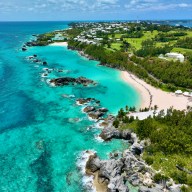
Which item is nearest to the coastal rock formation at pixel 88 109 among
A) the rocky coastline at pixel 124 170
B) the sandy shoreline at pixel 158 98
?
the rocky coastline at pixel 124 170

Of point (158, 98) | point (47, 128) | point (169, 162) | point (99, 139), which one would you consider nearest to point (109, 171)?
point (169, 162)

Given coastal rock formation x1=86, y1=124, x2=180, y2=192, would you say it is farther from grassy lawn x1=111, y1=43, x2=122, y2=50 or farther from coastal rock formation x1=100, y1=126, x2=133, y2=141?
grassy lawn x1=111, y1=43, x2=122, y2=50

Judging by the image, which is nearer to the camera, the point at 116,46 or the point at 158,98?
the point at 158,98

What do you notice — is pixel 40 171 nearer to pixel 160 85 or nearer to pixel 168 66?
pixel 160 85

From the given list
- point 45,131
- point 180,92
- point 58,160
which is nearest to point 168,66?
point 180,92

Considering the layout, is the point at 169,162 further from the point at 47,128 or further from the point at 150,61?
the point at 150,61

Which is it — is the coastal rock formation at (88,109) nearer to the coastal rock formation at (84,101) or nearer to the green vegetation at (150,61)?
the coastal rock formation at (84,101)

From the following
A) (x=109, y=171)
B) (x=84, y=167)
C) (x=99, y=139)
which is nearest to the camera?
(x=109, y=171)

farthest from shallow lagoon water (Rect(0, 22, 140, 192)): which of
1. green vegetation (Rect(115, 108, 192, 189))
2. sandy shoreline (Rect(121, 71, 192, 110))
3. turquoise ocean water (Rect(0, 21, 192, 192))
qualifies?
green vegetation (Rect(115, 108, 192, 189))
